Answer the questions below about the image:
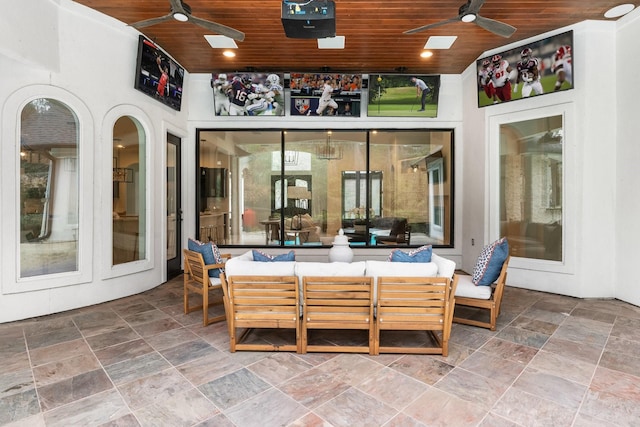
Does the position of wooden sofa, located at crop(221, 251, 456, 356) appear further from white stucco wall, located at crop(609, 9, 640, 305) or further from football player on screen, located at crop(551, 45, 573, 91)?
football player on screen, located at crop(551, 45, 573, 91)

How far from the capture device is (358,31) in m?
4.39

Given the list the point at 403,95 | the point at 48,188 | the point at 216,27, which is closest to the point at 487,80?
the point at 403,95

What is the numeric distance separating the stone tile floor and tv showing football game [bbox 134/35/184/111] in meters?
3.35

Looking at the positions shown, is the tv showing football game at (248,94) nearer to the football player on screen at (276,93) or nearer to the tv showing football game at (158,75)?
the football player on screen at (276,93)

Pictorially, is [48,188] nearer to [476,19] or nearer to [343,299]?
[343,299]

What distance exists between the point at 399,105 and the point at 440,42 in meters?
1.32

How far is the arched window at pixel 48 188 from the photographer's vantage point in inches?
145

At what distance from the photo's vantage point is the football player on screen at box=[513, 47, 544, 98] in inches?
184

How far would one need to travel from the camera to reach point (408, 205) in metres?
6.73

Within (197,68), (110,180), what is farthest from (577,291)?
(197,68)

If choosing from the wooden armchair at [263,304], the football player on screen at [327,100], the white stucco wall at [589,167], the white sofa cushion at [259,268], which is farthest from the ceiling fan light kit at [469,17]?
the wooden armchair at [263,304]

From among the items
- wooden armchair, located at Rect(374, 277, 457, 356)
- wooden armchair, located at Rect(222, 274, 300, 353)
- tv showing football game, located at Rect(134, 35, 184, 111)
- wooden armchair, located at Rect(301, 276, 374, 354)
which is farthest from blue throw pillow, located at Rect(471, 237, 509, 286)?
tv showing football game, located at Rect(134, 35, 184, 111)

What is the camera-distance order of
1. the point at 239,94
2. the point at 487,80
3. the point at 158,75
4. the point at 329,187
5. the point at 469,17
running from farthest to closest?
the point at 329,187, the point at 239,94, the point at 487,80, the point at 158,75, the point at 469,17

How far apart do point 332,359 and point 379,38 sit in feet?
14.1
